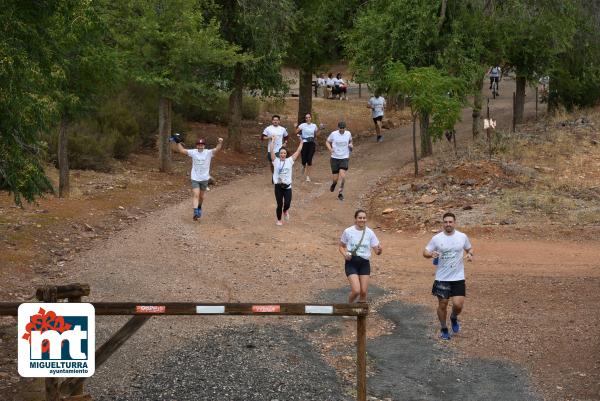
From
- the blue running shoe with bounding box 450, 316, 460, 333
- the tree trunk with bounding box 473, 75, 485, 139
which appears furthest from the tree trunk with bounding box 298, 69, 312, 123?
the blue running shoe with bounding box 450, 316, 460, 333

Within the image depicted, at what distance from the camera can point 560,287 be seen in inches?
589

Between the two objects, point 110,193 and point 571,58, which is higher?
point 571,58

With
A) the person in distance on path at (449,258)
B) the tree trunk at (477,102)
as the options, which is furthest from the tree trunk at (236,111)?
the person in distance on path at (449,258)

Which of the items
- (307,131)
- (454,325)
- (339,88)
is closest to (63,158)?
(307,131)

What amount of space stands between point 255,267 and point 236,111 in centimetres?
1500

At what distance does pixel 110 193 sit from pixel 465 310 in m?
11.0

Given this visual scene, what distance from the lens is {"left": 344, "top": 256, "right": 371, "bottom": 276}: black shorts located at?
1241 centimetres

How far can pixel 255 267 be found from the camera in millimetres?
15977

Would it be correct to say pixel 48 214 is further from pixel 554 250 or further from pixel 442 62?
pixel 442 62

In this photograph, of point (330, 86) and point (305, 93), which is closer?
point (305, 93)

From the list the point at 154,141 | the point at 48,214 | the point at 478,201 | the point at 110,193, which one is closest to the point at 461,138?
the point at 154,141

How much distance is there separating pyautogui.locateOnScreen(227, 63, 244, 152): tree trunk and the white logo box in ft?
73.0

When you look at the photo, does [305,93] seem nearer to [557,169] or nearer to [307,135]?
[307,135]

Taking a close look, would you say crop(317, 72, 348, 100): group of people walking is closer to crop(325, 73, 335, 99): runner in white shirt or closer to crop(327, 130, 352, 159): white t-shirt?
crop(325, 73, 335, 99): runner in white shirt
